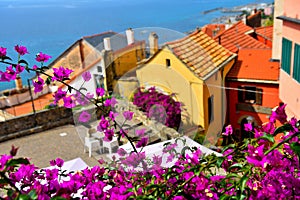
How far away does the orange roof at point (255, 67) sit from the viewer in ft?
33.1

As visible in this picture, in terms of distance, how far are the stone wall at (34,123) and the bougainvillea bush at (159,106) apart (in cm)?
620

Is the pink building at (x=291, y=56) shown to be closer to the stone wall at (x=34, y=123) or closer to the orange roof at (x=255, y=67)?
the orange roof at (x=255, y=67)

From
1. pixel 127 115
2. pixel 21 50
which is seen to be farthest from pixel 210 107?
pixel 21 50

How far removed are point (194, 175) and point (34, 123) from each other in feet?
27.1

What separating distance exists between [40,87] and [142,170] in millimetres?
616

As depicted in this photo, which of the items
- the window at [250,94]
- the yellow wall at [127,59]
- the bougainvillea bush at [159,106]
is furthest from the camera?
the window at [250,94]

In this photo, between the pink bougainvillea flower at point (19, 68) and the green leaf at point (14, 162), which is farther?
the pink bougainvillea flower at point (19, 68)

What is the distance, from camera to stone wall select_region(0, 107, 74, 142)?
325 inches

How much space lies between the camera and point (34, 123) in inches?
339

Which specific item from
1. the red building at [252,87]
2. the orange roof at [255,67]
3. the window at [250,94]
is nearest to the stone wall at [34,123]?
the red building at [252,87]

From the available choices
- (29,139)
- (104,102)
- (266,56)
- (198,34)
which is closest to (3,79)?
(104,102)

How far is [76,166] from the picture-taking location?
4289 mm

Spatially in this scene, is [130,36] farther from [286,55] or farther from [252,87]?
[252,87]

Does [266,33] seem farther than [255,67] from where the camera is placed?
Yes
